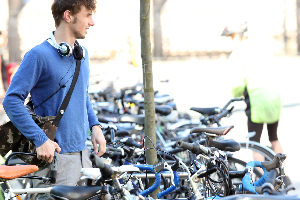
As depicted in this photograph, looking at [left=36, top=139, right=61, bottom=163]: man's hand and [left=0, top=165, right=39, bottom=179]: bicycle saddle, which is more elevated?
[left=36, top=139, right=61, bottom=163]: man's hand

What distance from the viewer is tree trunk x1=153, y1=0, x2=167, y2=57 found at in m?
Result: 28.3

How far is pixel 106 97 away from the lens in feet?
33.3

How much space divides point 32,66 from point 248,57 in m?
3.66

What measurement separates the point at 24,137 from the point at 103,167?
3.60ft

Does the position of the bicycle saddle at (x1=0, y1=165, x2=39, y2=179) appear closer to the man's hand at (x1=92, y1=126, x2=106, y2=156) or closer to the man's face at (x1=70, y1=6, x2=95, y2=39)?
the man's hand at (x1=92, y1=126, x2=106, y2=156)

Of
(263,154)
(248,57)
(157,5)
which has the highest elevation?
(157,5)

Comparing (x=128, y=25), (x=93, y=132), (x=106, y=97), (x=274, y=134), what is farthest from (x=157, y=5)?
(x=93, y=132)

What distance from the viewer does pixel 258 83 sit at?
7.20m

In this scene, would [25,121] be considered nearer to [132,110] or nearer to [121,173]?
[121,173]

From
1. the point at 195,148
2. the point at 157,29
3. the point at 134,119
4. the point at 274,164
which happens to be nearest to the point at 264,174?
the point at 274,164

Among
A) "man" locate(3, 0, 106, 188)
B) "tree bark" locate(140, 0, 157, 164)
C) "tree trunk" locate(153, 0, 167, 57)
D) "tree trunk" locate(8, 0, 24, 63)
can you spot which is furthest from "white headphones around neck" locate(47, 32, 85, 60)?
"tree trunk" locate(153, 0, 167, 57)

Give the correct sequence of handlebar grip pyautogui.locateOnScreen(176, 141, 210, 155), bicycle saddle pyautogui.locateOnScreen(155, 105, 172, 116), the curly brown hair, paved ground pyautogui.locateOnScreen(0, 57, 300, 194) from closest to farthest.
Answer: the curly brown hair < handlebar grip pyautogui.locateOnScreen(176, 141, 210, 155) < bicycle saddle pyautogui.locateOnScreen(155, 105, 172, 116) < paved ground pyautogui.locateOnScreen(0, 57, 300, 194)

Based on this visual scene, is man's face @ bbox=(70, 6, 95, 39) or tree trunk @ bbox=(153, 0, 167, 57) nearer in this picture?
man's face @ bbox=(70, 6, 95, 39)

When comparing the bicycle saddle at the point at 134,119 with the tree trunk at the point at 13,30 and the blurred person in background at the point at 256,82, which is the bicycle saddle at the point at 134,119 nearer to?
the blurred person in background at the point at 256,82
